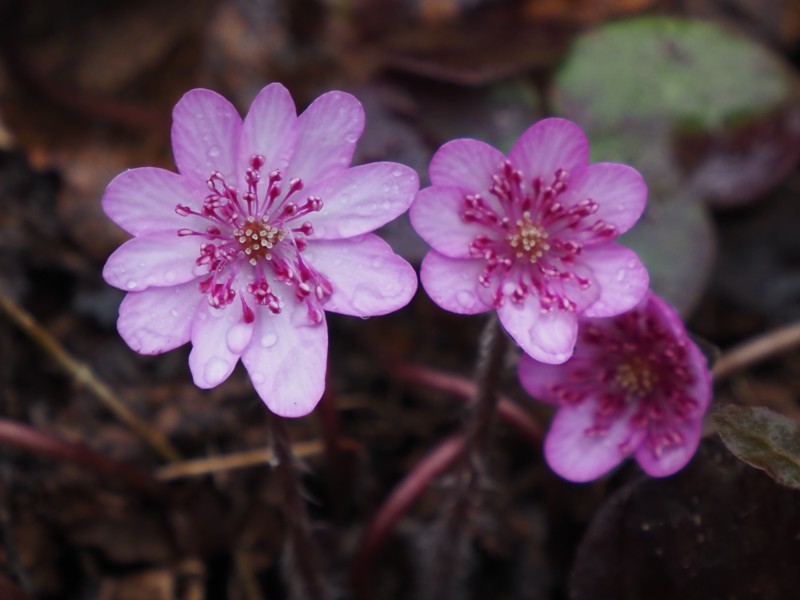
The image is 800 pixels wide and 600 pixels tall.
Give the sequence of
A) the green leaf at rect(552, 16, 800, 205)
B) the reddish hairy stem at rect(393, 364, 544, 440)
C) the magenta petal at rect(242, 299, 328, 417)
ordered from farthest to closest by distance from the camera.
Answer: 1. the green leaf at rect(552, 16, 800, 205)
2. the reddish hairy stem at rect(393, 364, 544, 440)
3. the magenta petal at rect(242, 299, 328, 417)

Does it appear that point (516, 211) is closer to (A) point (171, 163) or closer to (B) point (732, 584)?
(B) point (732, 584)

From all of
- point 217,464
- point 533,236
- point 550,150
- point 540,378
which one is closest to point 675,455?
point 540,378

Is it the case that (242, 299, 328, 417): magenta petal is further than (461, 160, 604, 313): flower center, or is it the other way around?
(461, 160, 604, 313): flower center

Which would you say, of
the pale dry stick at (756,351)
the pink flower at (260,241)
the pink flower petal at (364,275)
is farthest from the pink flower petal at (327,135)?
the pale dry stick at (756,351)

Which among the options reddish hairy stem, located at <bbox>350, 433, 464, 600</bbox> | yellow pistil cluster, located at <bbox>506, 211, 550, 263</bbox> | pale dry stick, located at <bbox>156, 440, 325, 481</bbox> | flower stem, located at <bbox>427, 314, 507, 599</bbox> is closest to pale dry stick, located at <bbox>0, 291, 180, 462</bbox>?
pale dry stick, located at <bbox>156, 440, 325, 481</bbox>

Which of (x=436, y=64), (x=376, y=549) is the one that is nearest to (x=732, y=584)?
(x=376, y=549)

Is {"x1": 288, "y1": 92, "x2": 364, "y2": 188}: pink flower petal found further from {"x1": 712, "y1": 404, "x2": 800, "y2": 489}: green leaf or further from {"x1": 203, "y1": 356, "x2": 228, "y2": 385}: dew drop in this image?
{"x1": 712, "y1": 404, "x2": 800, "y2": 489}: green leaf
